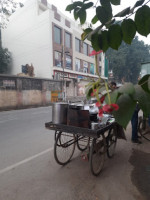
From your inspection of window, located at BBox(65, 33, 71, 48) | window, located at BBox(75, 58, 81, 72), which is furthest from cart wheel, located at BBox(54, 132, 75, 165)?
Answer: window, located at BBox(75, 58, 81, 72)

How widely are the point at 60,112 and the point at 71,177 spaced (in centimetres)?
121

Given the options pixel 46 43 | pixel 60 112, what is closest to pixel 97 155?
pixel 60 112

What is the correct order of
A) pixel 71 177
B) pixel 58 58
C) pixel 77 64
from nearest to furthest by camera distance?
pixel 71 177 → pixel 58 58 → pixel 77 64

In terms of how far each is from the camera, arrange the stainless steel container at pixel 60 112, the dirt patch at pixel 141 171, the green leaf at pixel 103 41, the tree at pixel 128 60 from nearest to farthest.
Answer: the green leaf at pixel 103 41, the dirt patch at pixel 141 171, the stainless steel container at pixel 60 112, the tree at pixel 128 60

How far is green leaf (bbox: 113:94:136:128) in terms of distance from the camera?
623mm

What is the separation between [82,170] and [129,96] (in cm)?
276

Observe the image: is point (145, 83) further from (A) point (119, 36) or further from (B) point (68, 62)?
(B) point (68, 62)

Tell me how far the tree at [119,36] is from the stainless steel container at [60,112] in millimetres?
1907

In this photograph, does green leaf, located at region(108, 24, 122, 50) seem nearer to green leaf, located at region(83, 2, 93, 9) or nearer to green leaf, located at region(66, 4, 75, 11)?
green leaf, located at region(83, 2, 93, 9)

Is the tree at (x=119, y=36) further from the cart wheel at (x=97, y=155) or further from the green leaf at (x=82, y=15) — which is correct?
the cart wheel at (x=97, y=155)

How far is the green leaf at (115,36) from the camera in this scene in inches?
34.7

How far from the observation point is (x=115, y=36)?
893mm

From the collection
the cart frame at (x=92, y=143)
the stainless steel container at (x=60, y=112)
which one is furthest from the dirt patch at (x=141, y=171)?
the stainless steel container at (x=60, y=112)

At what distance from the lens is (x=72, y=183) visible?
258cm
